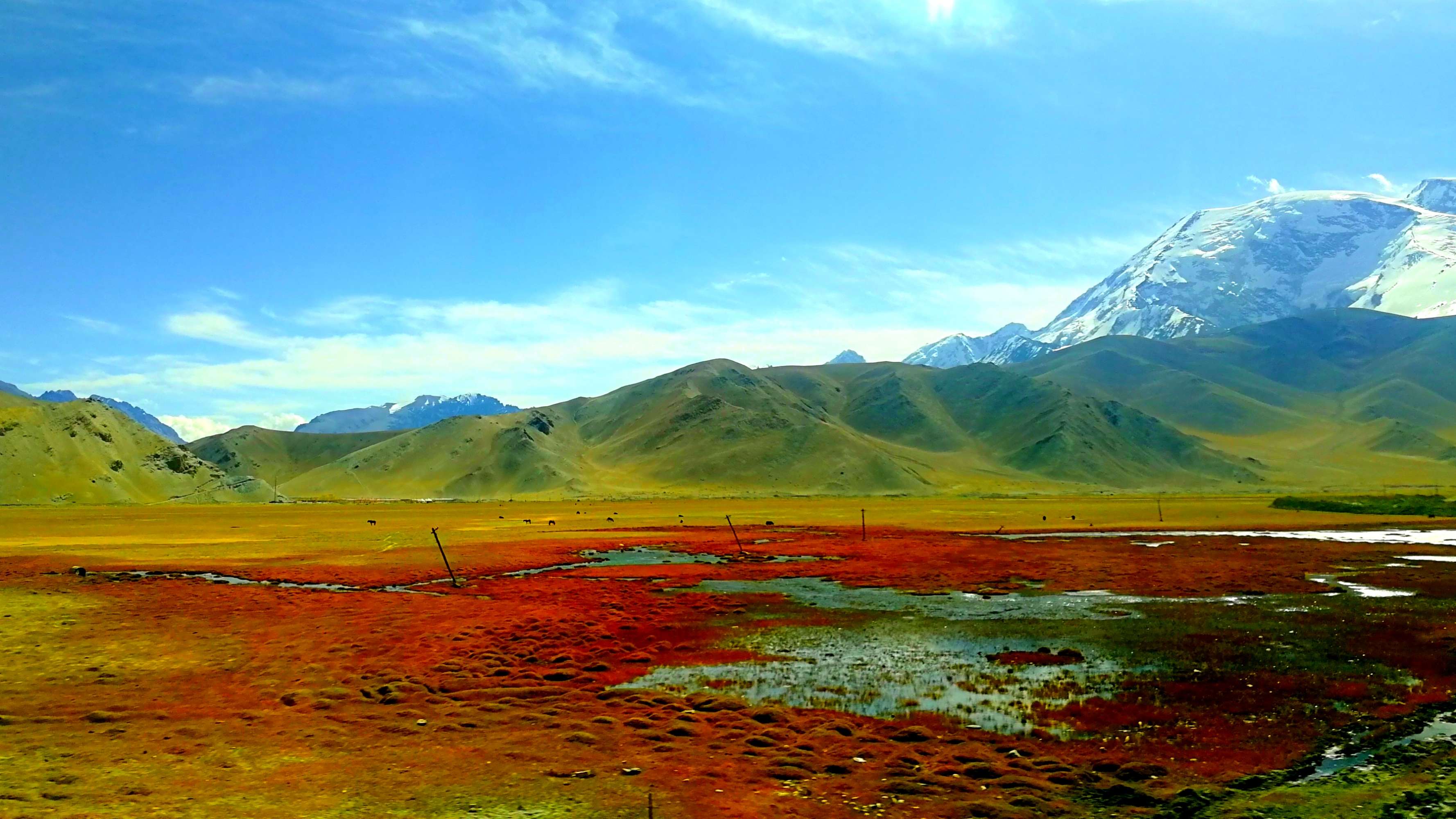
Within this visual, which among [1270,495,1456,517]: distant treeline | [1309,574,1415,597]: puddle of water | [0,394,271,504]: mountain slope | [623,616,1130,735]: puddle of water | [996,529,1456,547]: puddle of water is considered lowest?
[1270,495,1456,517]: distant treeline

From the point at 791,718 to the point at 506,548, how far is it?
4973cm

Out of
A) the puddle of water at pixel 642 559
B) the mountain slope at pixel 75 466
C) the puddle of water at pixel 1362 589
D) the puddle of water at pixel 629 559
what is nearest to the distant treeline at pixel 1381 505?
the puddle of water at pixel 1362 589

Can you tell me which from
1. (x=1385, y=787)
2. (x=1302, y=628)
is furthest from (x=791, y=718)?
(x=1302, y=628)

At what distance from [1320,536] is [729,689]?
235 feet

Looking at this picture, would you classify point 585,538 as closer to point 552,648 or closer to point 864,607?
point 864,607

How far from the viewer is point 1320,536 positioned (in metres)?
71.1

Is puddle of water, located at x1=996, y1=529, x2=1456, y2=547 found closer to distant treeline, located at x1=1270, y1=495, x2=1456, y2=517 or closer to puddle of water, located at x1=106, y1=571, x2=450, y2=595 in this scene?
distant treeline, located at x1=1270, y1=495, x2=1456, y2=517

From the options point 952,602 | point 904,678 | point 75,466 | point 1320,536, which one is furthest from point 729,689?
point 75,466

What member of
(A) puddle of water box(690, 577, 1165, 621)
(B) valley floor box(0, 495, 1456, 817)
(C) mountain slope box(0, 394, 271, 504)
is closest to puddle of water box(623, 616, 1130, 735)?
(B) valley floor box(0, 495, 1456, 817)

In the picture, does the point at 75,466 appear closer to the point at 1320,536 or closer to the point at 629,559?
the point at 629,559

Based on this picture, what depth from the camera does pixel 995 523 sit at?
314 ft

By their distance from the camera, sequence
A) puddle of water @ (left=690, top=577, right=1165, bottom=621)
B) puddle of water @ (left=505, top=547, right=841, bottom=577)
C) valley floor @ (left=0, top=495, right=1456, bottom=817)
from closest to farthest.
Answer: valley floor @ (left=0, top=495, right=1456, bottom=817) < puddle of water @ (left=690, top=577, right=1165, bottom=621) < puddle of water @ (left=505, top=547, right=841, bottom=577)

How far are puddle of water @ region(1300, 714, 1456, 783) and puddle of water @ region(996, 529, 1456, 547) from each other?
5393 cm

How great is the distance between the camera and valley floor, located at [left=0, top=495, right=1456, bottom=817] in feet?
45.4
